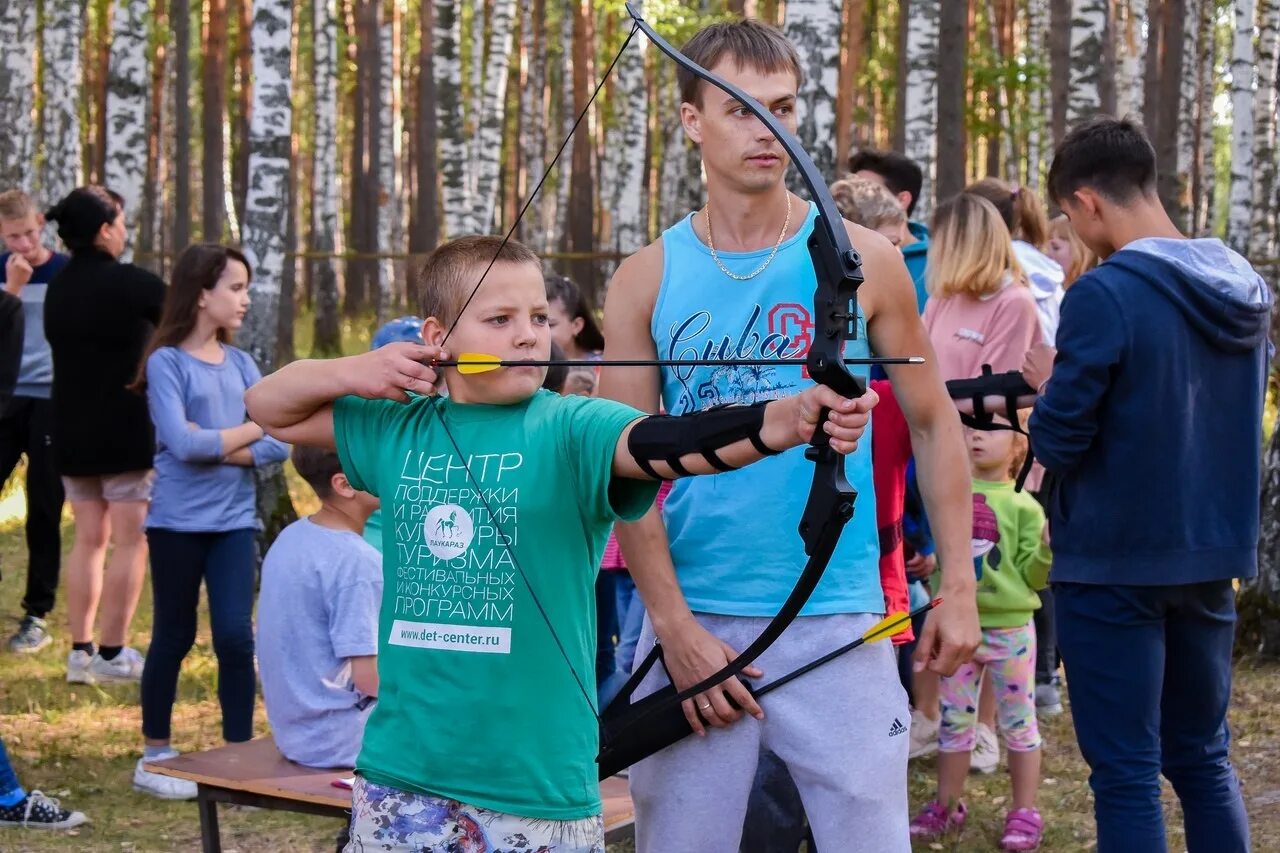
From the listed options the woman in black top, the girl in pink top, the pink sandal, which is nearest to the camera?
the pink sandal

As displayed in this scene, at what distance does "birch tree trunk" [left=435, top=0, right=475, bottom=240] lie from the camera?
13.2 m

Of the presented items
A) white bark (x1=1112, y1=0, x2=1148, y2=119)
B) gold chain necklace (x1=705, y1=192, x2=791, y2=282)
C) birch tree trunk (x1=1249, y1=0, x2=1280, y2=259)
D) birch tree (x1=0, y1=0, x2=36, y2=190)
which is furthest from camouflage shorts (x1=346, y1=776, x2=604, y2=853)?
white bark (x1=1112, y1=0, x2=1148, y2=119)

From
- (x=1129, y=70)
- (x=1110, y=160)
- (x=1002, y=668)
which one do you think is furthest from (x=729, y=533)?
(x=1129, y=70)

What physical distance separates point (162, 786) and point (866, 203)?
316 centimetres

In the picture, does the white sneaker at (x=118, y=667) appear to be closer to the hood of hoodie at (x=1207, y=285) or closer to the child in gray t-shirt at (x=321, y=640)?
the child in gray t-shirt at (x=321, y=640)

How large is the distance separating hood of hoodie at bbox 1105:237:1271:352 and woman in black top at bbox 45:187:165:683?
14.6 ft

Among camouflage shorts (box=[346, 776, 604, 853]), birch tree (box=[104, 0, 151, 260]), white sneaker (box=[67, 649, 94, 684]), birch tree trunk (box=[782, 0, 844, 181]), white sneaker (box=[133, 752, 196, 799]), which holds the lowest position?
white sneaker (box=[133, 752, 196, 799])

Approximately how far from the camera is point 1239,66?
1720cm

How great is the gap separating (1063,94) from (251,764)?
564 inches

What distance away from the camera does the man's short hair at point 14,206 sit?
23.9 ft

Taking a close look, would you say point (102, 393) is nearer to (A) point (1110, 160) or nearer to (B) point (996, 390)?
(B) point (996, 390)

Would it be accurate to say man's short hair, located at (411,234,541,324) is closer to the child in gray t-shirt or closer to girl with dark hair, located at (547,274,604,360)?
the child in gray t-shirt

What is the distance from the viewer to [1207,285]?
341cm

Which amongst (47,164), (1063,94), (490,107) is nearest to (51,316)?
(47,164)
